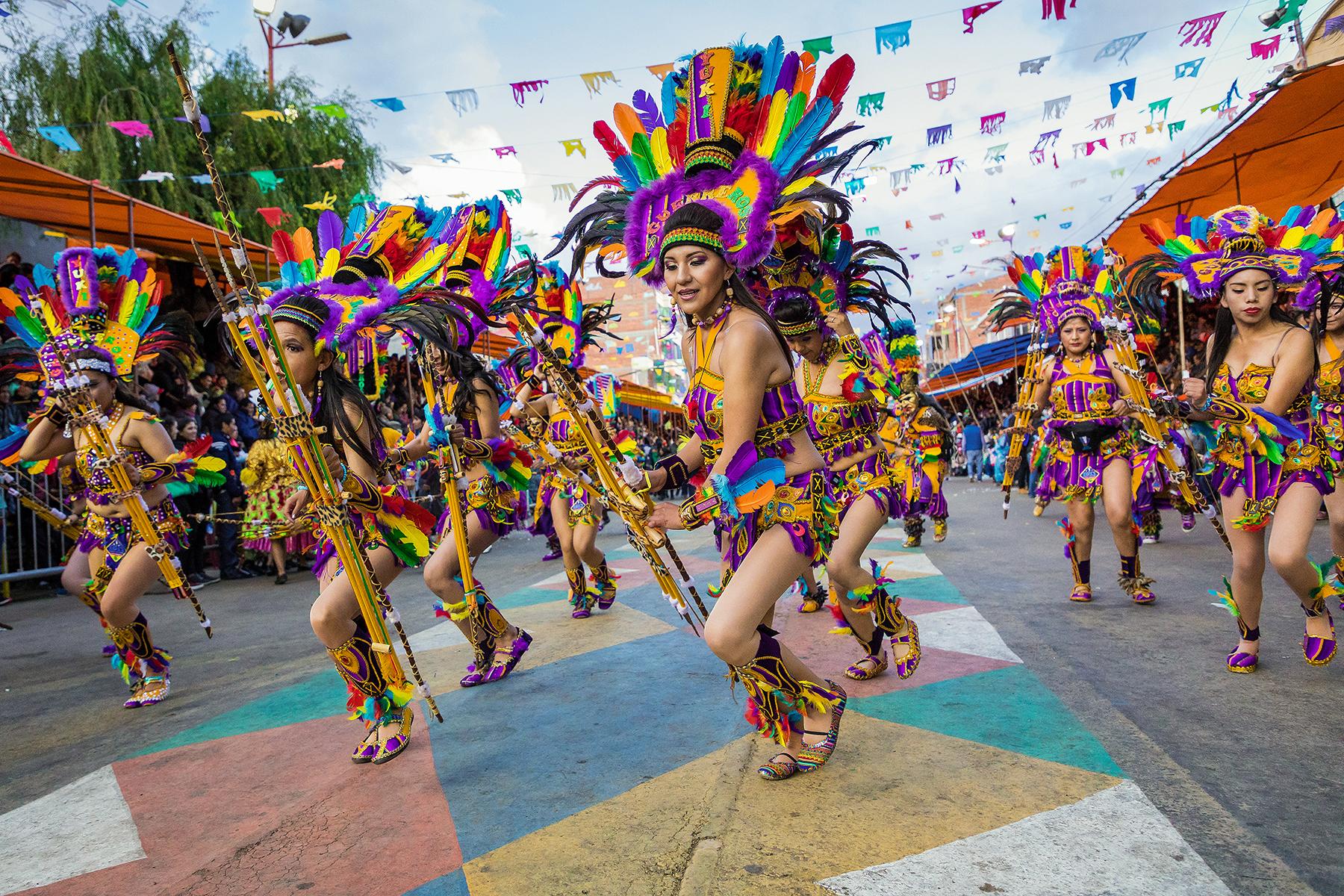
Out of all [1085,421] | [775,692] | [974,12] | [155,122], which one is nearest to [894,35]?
[974,12]

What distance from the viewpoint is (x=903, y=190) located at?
45.0 feet

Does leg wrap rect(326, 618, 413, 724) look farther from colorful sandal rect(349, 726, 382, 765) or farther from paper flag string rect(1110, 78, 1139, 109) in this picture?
paper flag string rect(1110, 78, 1139, 109)

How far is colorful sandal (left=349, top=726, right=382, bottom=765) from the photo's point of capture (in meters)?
3.48

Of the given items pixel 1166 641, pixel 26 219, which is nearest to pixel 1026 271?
pixel 1166 641

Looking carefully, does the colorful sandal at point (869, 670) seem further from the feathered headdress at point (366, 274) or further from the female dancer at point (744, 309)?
the feathered headdress at point (366, 274)

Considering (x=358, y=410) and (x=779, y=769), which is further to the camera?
(x=358, y=410)

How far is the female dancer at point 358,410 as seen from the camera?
3.49m

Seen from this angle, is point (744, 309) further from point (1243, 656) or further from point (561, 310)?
point (561, 310)

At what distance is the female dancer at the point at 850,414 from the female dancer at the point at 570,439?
1.89m

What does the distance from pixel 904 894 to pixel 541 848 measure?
3.62 feet

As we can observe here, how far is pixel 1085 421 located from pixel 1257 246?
6.18ft

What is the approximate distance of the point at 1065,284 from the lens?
6027 mm

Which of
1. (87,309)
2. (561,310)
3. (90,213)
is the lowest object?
(561,310)

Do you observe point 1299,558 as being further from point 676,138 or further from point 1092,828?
point 676,138
